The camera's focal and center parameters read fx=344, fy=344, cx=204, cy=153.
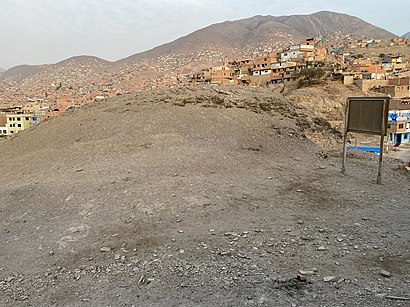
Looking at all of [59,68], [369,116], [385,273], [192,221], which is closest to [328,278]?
[385,273]

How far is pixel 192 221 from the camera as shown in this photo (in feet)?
18.4

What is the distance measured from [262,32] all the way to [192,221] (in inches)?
6100

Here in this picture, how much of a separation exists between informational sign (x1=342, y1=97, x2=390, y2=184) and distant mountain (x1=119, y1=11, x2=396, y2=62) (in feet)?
401

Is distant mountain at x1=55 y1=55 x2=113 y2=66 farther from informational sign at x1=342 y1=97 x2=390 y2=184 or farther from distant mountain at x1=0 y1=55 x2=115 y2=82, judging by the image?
informational sign at x1=342 y1=97 x2=390 y2=184

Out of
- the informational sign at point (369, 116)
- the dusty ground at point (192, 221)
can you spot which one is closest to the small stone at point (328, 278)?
the dusty ground at point (192, 221)

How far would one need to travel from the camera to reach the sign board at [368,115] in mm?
8031

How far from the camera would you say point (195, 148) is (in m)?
10.2

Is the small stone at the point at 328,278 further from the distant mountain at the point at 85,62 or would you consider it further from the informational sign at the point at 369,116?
the distant mountain at the point at 85,62

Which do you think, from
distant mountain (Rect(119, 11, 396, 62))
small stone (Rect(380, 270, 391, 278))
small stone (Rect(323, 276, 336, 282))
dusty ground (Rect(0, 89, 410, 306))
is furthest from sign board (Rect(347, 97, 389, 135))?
distant mountain (Rect(119, 11, 396, 62))

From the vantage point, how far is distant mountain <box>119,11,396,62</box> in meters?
136

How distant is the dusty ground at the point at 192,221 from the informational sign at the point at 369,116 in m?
1.23

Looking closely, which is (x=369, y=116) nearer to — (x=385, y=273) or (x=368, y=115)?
(x=368, y=115)

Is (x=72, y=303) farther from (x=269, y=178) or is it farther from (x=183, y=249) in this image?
(x=269, y=178)

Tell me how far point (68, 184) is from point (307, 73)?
40.3 metres
